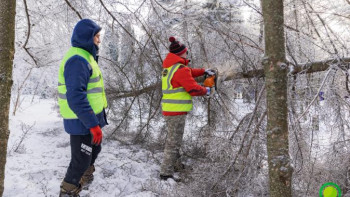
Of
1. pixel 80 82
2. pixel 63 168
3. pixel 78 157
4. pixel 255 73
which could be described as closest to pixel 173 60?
pixel 255 73

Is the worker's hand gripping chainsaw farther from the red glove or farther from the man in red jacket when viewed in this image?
the red glove

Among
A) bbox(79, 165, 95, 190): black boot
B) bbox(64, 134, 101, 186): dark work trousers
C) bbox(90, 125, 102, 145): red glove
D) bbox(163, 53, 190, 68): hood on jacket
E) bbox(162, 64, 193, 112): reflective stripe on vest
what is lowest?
bbox(79, 165, 95, 190): black boot

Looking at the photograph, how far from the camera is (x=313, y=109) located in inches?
112

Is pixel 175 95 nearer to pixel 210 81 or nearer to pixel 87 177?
pixel 210 81

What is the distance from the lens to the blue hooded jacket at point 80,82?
260cm

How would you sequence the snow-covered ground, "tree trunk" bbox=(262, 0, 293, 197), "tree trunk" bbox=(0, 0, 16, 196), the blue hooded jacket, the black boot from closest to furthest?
1. "tree trunk" bbox=(262, 0, 293, 197)
2. "tree trunk" bbox=(0, 0, 16, 196)
3. the blue hooded jacket
4. the snow-covered ground
5. the black boot

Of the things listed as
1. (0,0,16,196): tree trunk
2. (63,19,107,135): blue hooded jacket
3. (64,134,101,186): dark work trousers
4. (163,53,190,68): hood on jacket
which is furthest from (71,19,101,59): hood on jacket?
(163,53,190,68): hood on jacket

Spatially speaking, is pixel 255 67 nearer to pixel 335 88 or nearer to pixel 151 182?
pixel 335 88

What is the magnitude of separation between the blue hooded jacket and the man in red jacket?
1.08 meters

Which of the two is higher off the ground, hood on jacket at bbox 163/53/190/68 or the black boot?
hood on jacket at bbox 163/53/190/68

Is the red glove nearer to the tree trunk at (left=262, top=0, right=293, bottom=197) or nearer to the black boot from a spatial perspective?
the black boot

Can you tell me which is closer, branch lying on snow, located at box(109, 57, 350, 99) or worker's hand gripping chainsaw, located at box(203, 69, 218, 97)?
branch lying on snow, located at box(109, 57, 350, 99)

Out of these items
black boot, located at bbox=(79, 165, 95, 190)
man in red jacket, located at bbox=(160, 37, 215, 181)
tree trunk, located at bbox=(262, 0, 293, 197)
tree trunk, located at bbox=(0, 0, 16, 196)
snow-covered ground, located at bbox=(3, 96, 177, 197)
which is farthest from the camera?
man in red jacket, located at bbox=(160, 37, 215, 181)

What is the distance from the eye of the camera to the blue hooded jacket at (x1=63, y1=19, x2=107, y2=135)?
103 inches
